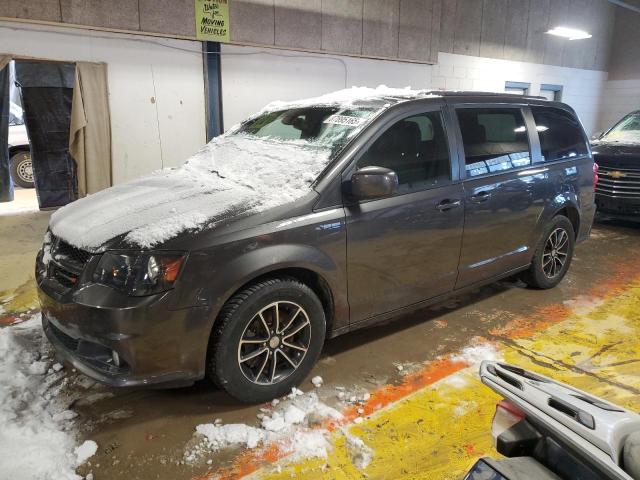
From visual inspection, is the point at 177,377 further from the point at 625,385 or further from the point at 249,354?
the point at 625,385

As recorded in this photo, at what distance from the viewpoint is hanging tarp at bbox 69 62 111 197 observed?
638 cm

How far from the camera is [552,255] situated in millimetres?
4297

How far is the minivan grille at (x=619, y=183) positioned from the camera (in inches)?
256

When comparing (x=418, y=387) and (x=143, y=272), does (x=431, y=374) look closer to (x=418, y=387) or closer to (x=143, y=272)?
(x=418, y=387)

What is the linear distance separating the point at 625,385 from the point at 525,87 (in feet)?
36.5

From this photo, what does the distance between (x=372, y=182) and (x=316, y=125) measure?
799mm

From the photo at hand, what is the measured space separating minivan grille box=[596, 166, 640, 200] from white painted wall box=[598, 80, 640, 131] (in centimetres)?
919

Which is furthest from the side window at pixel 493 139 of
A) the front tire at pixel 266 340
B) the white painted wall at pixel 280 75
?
the white painted wall at pixel 280 75

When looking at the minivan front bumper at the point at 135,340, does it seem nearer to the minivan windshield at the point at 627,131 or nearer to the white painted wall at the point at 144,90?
the white painted wall at the point at 144,90

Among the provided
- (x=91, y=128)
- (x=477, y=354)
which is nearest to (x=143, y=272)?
(x=477, y=354)

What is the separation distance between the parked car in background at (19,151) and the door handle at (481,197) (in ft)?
26.1

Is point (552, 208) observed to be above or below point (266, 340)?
above

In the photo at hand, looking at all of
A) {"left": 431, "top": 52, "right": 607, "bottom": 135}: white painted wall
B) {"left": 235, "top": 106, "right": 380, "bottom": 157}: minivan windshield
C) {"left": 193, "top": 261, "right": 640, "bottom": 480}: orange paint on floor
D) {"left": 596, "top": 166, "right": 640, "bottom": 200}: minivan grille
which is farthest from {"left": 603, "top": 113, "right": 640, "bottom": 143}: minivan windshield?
{"left": 235, "top": 106, "right": 380, "bottom": 157}: minivan windshield

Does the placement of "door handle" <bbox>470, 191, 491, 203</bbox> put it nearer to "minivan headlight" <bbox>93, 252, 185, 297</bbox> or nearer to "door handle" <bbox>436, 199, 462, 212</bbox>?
"door handle" <bbox>436, 199, 462, 212</bbox>
